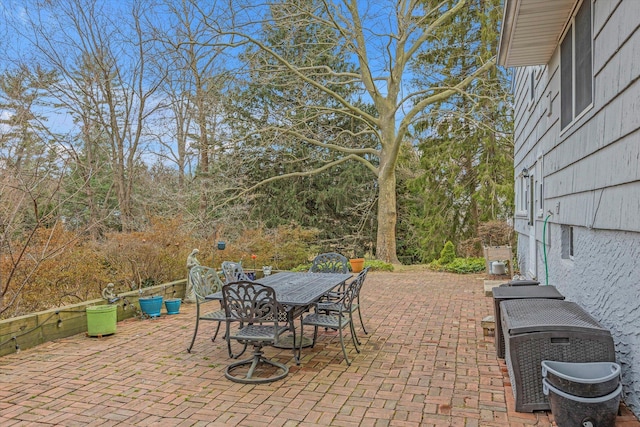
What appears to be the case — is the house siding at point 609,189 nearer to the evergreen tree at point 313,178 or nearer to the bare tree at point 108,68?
the bare tree at point 108,68

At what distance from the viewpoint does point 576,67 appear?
13.6 ft

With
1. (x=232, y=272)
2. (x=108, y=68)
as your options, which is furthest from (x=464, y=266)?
(x=108, y=68)

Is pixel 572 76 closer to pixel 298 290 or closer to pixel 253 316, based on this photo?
pixel 298 290

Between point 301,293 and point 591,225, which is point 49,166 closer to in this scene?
point 301,293

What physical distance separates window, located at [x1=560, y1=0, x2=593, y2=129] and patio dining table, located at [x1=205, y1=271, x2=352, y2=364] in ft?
9.73

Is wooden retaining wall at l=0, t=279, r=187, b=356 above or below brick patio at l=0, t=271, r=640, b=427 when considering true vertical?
above

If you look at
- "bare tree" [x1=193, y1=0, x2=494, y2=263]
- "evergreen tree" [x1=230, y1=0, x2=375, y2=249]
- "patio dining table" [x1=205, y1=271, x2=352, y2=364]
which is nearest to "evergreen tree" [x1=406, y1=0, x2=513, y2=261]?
"bare tree" [x1=193, y1=0, x2=494, y2=263]

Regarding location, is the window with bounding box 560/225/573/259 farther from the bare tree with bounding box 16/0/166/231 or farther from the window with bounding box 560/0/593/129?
the bare tree with bounding box 16/0/166/231

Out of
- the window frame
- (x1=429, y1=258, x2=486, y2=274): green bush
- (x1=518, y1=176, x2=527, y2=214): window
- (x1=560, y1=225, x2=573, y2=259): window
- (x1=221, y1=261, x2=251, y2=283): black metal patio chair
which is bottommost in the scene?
(x1=429, y1=258, x2=486, y2=274): green bush

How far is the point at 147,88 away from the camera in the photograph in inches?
531

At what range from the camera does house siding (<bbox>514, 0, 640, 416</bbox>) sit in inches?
106

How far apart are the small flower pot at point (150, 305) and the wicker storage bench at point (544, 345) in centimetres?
493

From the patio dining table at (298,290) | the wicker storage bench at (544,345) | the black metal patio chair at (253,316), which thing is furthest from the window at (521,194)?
the black metal patio chair at (253,316)

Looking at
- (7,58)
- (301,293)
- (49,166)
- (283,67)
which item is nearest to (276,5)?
(283,67)
